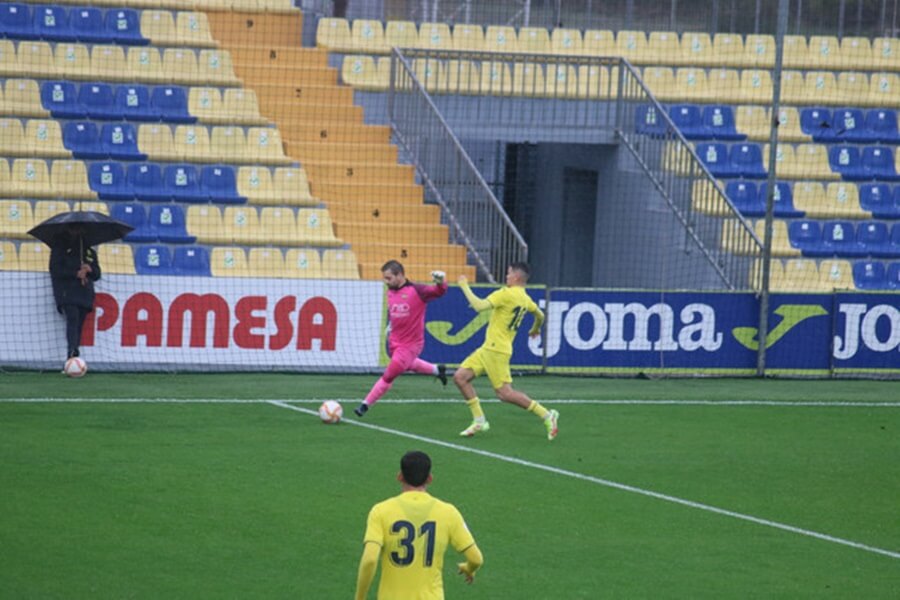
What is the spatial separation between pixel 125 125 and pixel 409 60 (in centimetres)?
536

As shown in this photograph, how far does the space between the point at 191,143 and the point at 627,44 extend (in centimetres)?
913

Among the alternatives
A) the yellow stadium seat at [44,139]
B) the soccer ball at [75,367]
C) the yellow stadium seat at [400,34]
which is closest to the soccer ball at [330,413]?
the soccer ball at [75,367]

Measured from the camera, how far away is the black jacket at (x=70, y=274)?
18.4 metres

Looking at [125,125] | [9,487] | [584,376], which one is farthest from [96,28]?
[9,487]

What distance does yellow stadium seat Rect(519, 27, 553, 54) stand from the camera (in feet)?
89.8

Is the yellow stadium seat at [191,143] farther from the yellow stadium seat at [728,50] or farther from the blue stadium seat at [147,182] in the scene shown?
the yellow stadium seat at [728,50]

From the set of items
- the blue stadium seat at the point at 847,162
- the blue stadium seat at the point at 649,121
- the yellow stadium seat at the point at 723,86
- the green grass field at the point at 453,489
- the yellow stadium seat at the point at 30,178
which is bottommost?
the green grass field at the point at 453,489

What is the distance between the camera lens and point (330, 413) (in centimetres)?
1551

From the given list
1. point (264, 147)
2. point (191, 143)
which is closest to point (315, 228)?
point (264, 147)

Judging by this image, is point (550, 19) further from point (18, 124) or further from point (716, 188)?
point (18, 124)

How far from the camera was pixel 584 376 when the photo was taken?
67.2ft

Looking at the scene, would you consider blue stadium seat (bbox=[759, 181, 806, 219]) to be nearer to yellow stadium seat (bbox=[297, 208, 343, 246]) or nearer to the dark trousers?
yellow stadium seat (bbox=[297, 208, 343, 246])

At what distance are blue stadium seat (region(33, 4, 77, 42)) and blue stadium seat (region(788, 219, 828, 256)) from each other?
12.8 m

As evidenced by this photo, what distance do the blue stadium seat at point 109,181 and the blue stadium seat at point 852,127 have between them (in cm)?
1338
